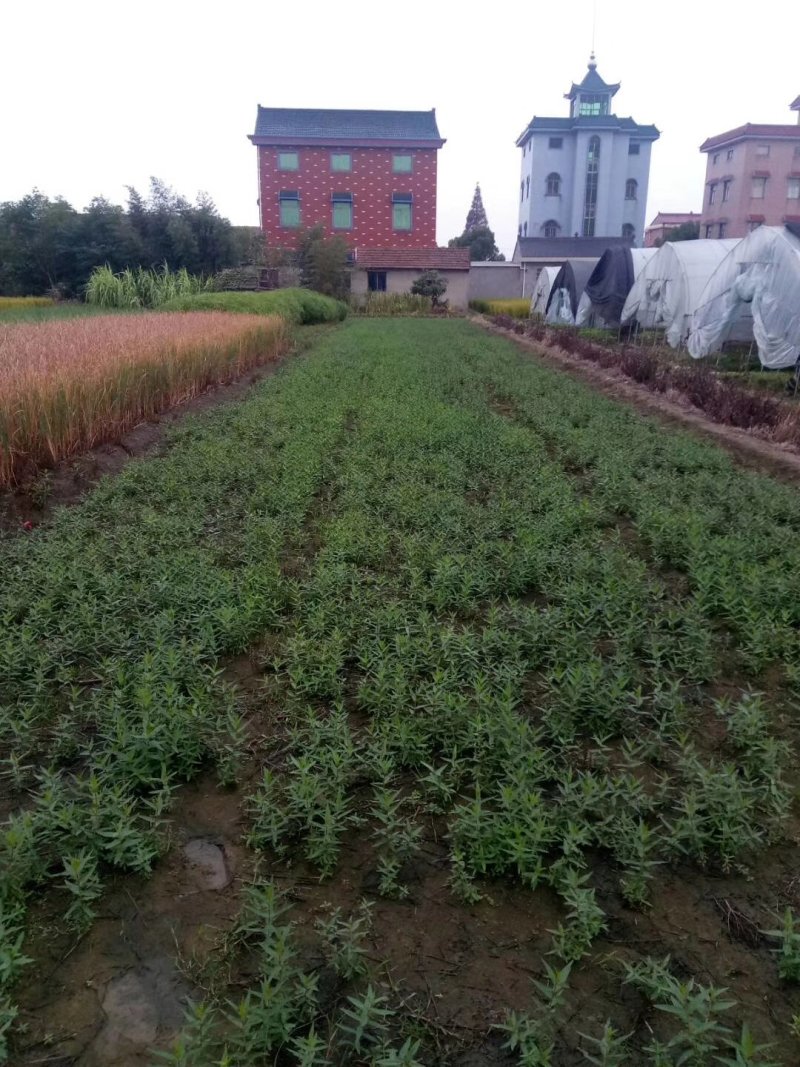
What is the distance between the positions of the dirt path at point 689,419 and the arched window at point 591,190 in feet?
137

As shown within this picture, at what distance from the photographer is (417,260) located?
40656 millimetres

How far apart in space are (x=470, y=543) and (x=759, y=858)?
2965 millimetres

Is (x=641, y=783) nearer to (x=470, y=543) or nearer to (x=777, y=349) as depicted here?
(x=470, y=543)

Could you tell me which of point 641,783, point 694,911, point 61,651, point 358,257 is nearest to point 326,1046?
point 694,911

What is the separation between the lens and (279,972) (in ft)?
6.39

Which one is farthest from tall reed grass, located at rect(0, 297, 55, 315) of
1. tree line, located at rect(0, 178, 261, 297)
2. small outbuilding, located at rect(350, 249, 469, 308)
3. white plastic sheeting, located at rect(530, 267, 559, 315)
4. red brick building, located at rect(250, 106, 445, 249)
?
red brick building, located at rect(250, 106, 445, 249)

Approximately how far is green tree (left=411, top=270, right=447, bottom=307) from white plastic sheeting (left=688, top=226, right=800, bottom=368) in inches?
986

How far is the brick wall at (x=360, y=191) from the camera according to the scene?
44656mm

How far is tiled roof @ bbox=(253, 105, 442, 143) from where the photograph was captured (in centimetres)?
4553

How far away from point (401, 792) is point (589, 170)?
2318 inches

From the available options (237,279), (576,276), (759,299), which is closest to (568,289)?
(576,276)

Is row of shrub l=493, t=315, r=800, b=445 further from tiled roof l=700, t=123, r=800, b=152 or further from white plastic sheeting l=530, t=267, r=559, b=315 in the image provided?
tiled roof l=700, t=123, r=800, b=152

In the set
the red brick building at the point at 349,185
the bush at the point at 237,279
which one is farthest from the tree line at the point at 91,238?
the red brick building at the point at 349,185

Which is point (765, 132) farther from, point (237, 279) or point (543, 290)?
point (237, 279)
